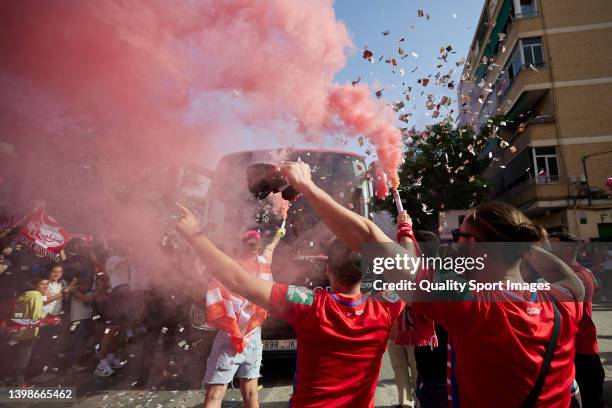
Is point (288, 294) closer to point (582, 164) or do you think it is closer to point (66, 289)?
point (66, 289)

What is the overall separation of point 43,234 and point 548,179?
22.2m

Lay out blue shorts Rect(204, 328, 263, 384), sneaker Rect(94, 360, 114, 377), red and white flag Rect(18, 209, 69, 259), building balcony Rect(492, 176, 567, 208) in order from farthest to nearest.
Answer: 1. building balcony Rect(492, 176, 567, 208)
2. sneaker Rect(94, 360, 114, 377)
3. red and white flag Rect(18, 209, 69, 259)
4. blue shorts Rect(204, 328, 263, 384)

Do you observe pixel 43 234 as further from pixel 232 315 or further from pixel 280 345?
pixel 280 345

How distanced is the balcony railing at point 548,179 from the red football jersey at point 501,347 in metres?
21.1

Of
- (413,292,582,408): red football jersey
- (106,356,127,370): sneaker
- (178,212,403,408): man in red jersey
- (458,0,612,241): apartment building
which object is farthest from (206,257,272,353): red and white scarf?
(458,0,612,241): apartment building

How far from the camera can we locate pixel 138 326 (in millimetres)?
5824

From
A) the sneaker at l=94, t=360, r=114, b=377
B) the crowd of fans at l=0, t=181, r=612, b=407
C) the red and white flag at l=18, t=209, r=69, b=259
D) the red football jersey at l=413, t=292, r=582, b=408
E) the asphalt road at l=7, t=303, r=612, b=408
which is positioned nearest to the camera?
the red football jersey at l=413, t=292, r=582, b=408

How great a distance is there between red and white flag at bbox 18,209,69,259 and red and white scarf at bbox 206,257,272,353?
8.70ft

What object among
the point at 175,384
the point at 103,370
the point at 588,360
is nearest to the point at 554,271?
the point at 588,360

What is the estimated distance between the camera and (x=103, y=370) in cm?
515

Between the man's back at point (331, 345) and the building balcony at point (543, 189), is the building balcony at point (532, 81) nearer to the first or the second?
the building balcony at point (543, 189)

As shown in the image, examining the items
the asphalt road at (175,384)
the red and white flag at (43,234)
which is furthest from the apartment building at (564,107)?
the red and white flag at (43,234)

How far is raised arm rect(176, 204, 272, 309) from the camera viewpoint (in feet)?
5.27

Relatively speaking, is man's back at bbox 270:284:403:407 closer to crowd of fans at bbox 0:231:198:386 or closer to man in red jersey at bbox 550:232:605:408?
man in red jersey at bbox 550:232:605:408
